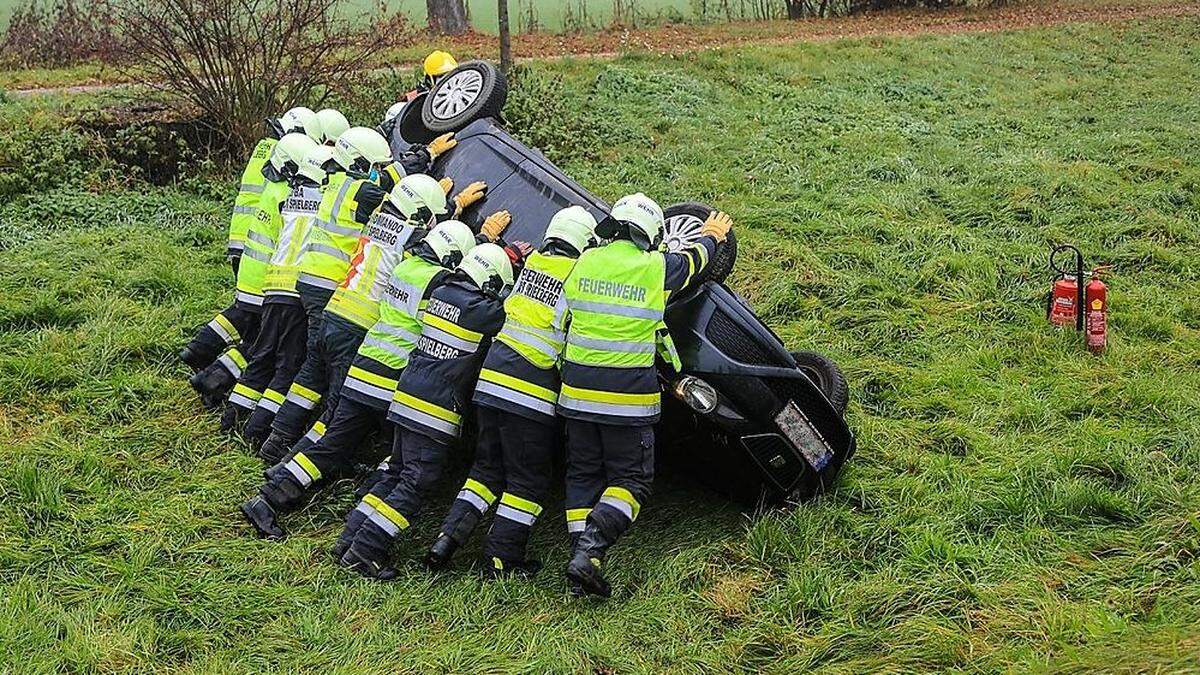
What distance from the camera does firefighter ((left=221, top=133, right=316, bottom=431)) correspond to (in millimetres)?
6402

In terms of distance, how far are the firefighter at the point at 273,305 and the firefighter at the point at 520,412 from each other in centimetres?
178

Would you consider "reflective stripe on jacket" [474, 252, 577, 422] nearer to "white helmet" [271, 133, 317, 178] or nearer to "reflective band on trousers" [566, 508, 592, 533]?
"reflective band on trousers" [566, 508, 592, 533]

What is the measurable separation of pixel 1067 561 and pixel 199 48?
30.4ft

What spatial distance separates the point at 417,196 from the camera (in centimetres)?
584

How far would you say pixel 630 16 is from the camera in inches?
824

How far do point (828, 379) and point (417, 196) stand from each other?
2428 millimetres

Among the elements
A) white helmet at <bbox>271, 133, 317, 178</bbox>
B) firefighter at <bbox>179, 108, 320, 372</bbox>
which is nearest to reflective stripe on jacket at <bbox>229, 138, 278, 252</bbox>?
firefighter at <bbox>179, 108, 320, 372</bbox>

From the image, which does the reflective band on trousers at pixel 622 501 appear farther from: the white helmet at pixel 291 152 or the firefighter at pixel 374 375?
the white helmet at pixel 291 152

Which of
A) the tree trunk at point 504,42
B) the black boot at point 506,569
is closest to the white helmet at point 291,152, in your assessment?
the black boot at point 506,569

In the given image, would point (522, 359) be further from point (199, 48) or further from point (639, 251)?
point (199, 48)

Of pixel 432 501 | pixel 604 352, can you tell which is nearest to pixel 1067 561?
pixel 604 352

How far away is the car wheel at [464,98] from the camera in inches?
275

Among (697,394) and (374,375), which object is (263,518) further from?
(697,394)

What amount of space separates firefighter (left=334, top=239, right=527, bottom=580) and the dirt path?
1127 centimetres
